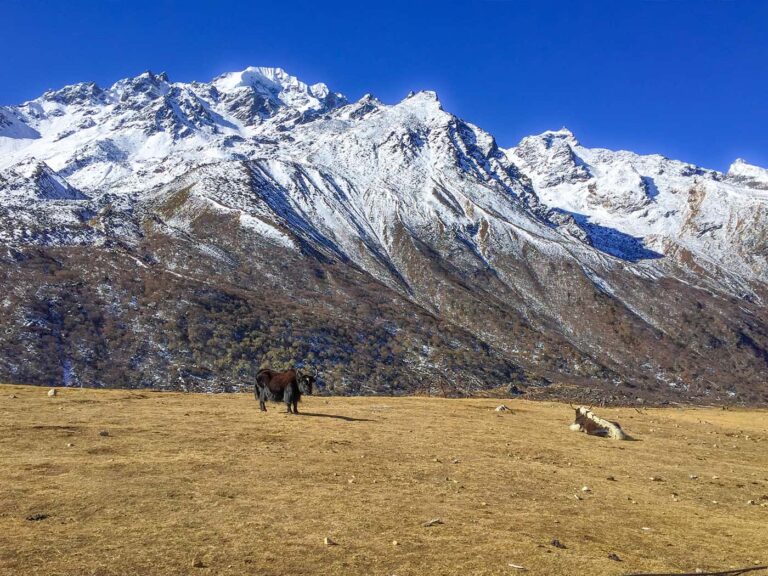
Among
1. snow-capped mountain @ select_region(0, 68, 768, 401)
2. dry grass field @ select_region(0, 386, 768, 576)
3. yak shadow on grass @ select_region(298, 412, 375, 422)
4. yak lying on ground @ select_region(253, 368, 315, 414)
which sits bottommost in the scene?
dry grass field @ select_region(0, 386, 768, 576)

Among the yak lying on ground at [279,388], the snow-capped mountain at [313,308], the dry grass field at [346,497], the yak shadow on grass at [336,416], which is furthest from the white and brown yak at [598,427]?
the snow-capped mountain at [313,308]

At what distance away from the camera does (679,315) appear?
19188 cm

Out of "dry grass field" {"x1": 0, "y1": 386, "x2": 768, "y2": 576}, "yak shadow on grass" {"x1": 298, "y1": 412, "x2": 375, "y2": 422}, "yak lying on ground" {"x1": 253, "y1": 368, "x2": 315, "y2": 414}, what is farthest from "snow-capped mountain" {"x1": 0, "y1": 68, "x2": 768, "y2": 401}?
"dry grass field" {"x1": 0, "y1": 386, "x2": 768, "y2": 576}

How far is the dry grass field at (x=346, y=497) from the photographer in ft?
31.9

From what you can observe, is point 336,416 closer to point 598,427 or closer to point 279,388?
point 279,388

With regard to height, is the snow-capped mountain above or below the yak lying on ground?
above

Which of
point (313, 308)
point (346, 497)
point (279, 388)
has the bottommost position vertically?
point (346, 497)

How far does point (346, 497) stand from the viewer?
13477 millimetres

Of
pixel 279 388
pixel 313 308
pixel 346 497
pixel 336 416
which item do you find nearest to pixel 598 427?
pixel 336 416

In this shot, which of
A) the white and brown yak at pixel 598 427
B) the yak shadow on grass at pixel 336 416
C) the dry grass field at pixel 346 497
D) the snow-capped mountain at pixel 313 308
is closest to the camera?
the dry grass field at pixel 346 497

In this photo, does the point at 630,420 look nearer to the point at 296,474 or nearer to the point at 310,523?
the point at 296,474

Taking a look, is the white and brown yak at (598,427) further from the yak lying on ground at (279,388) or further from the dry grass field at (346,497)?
the yak lying on ground at (279,388)

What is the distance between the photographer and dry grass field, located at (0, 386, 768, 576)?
9719 millimetres

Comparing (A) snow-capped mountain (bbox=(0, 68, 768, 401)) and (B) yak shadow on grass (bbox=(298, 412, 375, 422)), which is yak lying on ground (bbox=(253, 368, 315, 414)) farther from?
(A) snow-capped mountain (bbox=(0, 68, 768, 401))
